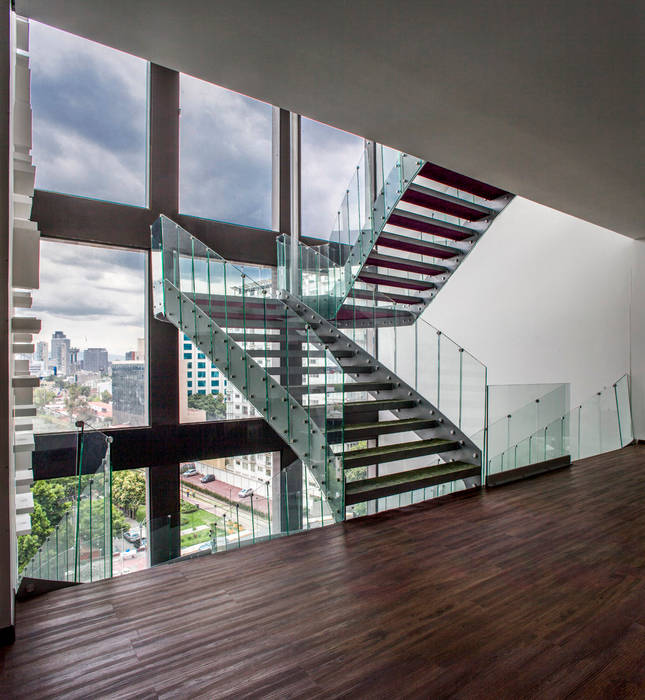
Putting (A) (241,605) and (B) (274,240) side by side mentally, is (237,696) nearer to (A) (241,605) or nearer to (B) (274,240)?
(A) (241,605)

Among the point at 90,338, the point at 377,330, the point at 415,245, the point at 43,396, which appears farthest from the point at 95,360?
the point at 415,245

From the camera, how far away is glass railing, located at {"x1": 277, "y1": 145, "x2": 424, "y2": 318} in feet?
19.4

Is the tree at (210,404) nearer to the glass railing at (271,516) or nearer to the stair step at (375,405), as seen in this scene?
the glass railing at (271,516)

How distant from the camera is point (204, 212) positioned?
846 centimetres

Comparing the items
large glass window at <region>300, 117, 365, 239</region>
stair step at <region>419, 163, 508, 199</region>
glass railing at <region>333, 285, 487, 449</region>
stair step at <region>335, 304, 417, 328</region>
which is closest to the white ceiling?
stair step at <region>419, 163, 508, 199</region>

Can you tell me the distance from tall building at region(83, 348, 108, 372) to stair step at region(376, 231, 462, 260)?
4688 millimetres

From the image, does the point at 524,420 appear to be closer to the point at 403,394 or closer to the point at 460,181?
the point at 403,394

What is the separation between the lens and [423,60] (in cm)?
278

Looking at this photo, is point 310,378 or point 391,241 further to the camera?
point 391,241

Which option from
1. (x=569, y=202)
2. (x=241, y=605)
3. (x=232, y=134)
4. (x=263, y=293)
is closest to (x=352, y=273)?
(x=263, y=293)

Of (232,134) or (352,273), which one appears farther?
(232,134)

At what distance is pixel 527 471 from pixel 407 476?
1.68 m

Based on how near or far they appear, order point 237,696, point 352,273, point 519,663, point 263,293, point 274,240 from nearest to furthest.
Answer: point 237,696, point 519,663, point 263,293, point 352,273, point 274,240

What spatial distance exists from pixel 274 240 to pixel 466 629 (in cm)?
797
